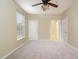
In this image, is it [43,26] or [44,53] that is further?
[43,26]

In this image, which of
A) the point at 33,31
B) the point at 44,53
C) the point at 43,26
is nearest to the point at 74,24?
the point at 44,53

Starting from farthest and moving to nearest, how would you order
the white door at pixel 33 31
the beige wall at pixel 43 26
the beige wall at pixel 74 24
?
the white door at pixel 33 31
the beige wall at pixel 43 26
the beige wall at pixel 74 24

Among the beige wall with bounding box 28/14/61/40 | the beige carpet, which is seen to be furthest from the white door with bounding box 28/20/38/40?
the beige carpet

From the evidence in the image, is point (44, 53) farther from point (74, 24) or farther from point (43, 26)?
point (43, 26)

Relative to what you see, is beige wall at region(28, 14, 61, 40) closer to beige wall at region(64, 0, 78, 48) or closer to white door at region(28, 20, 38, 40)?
white door at region(28, 20, 38, 40)

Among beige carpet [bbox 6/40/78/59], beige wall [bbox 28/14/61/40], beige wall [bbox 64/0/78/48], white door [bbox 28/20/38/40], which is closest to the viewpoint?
beige carpet [bbox 6/40/78/59]

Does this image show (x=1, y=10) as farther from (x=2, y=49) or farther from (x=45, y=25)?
(x=45, y=25)

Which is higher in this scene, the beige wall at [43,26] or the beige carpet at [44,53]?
the beige wall at [43,26]

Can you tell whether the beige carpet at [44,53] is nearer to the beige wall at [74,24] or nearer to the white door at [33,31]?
the beige wall at [74,24]

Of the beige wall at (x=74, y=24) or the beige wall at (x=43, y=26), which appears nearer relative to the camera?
the beige wall at (x=74, y=24)

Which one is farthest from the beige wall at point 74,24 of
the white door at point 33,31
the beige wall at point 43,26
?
the white door at point 33,31

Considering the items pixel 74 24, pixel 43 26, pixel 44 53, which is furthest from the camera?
pixel 43 26

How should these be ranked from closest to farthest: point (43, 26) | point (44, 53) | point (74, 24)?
1. point (44, 53)
2. point (74, 24)
3. point (43, 26)

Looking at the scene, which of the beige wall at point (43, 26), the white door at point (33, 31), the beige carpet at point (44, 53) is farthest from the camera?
the white door at point (33, 31)
